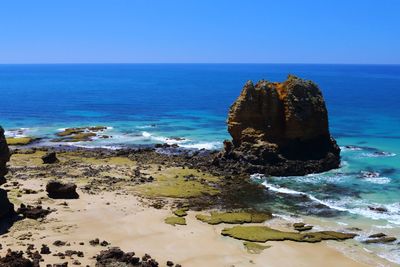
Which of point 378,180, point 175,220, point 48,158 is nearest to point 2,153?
point 175,220

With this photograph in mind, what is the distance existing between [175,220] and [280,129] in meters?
29.6

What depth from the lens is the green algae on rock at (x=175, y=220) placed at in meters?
48.8

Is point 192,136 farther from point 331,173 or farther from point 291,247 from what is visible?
point 291,247

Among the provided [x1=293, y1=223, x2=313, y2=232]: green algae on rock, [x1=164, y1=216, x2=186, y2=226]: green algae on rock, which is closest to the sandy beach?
[x1=164, y1=216, x2=186, y2=226]: green algae on rock

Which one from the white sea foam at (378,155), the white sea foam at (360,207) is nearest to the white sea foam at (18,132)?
the white sea foam at (360,207)

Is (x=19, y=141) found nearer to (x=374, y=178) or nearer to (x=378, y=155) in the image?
(x=374, y=178)

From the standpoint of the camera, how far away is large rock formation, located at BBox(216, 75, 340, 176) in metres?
71.8

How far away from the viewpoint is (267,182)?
215ft

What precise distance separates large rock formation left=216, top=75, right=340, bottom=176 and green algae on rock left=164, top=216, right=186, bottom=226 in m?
22.2

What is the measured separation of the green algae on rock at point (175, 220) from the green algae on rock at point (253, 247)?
7.61m

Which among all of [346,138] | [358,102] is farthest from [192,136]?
[358,102]

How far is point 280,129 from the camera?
7400 centimetres

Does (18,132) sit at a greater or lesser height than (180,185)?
lesser

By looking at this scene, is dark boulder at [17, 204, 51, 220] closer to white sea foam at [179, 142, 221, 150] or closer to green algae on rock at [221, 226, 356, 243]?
green algae on rock at [221, 226, 356, 243]
